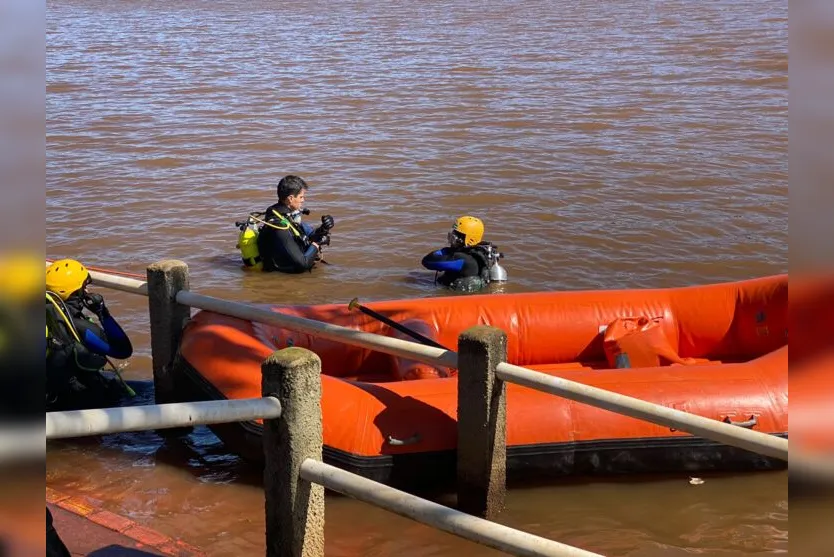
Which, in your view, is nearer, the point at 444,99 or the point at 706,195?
the point at 706,195

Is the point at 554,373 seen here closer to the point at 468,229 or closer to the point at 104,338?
the point at 104,338

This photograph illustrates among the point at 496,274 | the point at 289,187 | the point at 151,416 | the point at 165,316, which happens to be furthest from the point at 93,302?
the point at 496,274

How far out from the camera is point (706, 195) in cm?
1186

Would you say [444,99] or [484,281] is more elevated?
[444,99]

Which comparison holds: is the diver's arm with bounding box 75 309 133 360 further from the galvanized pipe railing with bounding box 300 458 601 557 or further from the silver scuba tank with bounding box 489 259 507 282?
the silver scuba tank with bounding box 489 259 507 282

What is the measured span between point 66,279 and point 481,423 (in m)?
2.43

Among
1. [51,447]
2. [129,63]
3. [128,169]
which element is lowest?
[51,447]

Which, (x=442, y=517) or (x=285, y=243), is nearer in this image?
(x=442, y=517)

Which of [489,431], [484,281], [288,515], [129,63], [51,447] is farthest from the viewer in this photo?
[129,63]

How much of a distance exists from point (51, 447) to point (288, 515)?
2.62 m

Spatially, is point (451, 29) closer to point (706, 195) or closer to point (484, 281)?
point (706, 195)

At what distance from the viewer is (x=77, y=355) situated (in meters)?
5.75

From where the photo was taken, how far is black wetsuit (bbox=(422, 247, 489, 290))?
8.64 metres

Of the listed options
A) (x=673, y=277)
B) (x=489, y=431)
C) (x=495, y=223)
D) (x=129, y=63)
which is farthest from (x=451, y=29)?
(x=489, y=431)
